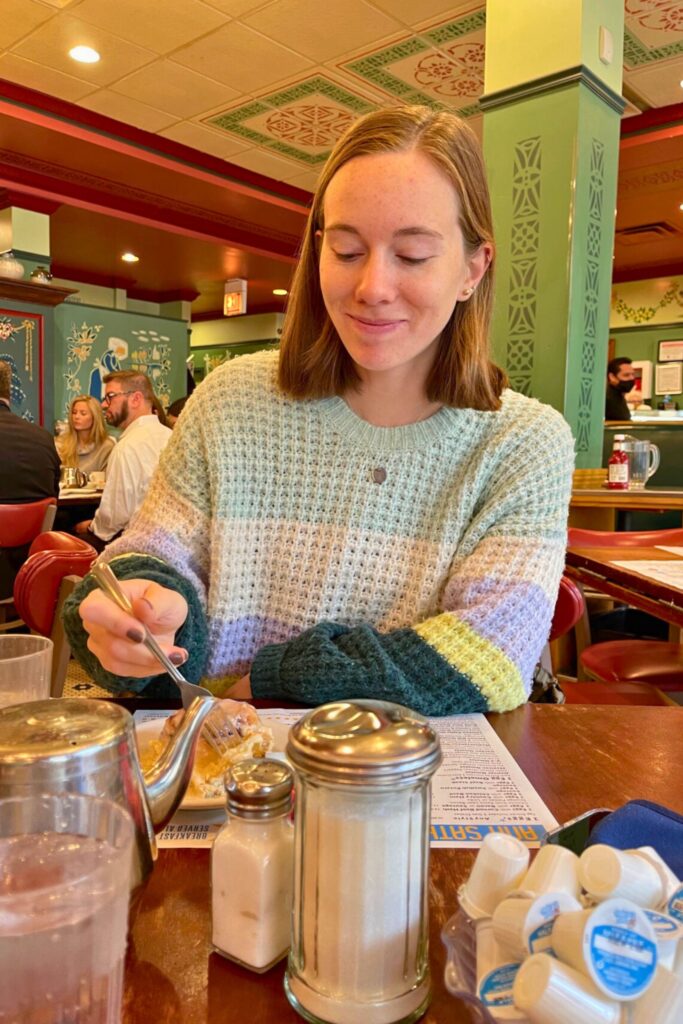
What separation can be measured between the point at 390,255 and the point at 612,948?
860 mm

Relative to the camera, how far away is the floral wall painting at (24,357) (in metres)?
6.56

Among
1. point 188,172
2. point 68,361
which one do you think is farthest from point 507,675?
point 68,361

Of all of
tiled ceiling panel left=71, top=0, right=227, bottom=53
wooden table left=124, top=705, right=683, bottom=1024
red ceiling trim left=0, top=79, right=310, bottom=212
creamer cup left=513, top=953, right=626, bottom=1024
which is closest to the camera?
creamer cup left=513, top=953, right=626, bottom=1024

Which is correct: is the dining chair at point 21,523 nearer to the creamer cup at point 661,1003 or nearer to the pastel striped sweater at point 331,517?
the pastel striped sweater at point 331,517

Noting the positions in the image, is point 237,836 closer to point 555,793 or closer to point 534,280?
point 555,793

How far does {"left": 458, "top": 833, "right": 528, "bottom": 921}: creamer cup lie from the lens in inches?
16.3

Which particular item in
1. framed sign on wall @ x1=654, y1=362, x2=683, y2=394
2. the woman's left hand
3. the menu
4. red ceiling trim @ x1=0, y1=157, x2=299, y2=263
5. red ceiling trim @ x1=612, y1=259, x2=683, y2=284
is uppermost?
red ceiling trim @ x1=612, y1=259, x2=683, y2=284

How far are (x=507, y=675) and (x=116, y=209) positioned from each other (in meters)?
6.79

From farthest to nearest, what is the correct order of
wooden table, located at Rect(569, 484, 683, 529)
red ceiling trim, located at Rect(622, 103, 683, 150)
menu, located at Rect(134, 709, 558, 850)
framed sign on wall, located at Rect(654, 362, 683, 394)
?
framed sign on wall, located at Rect(654, 362, 683, 394) → red ceiling trim, located at Rect(622, 103, 683, 150) → wooden table, located at Rect(569, 484, 683, 529) → menu, located at Rect(134, 709, 558, 850)

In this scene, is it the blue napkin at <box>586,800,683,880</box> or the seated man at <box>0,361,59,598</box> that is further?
the seated man at <box>0,361,59,598</box>

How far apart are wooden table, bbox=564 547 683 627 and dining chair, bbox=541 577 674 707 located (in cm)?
13

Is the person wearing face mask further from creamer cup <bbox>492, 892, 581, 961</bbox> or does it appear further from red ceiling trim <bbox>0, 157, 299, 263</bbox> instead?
creamer cup <bbox>492, 892, 581, 961</bbox>

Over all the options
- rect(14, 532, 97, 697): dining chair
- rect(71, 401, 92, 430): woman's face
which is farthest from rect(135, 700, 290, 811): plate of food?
rect(71, 401, 92, 430): woman's face

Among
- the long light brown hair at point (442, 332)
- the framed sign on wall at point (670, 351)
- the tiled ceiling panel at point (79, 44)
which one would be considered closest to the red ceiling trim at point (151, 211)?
the tiled ceiling panel at point (79, 44)
